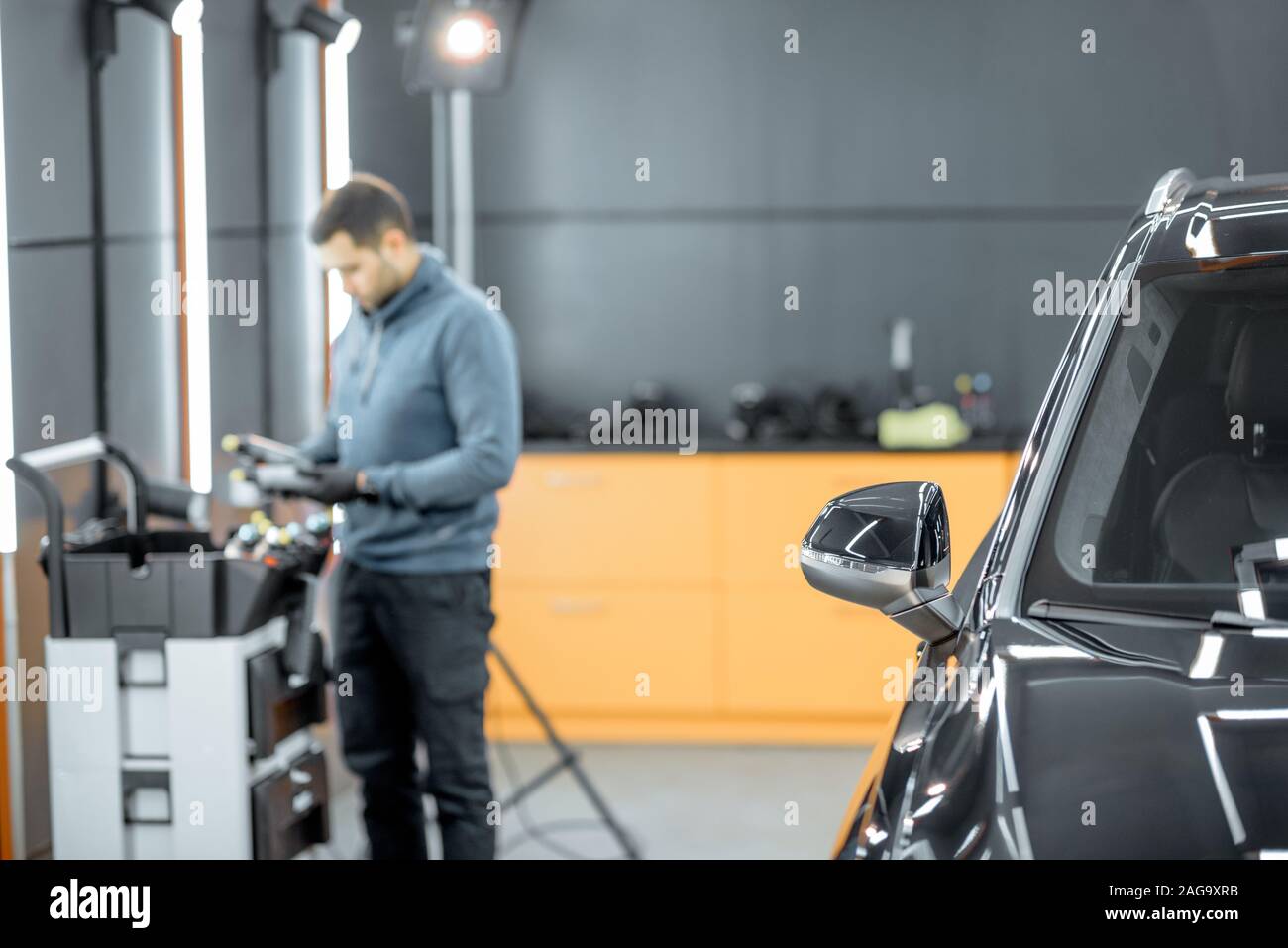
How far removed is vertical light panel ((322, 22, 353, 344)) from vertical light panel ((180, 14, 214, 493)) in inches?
32.8

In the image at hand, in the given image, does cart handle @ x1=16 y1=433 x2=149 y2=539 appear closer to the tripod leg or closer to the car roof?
the tripod leg

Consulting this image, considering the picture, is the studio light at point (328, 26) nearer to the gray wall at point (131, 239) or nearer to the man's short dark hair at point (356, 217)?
the gray wall at point (131, 239)

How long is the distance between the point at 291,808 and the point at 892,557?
5.38 feet

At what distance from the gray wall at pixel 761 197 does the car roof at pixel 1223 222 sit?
3.25 metres

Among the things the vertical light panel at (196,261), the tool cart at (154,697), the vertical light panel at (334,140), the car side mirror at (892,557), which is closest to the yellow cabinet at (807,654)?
the vertical light panel at (334,140)

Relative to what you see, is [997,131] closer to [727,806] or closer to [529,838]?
[727,806]

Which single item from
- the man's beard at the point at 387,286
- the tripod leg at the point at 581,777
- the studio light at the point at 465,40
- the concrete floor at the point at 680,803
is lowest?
the concrete floor at the point at 680,803

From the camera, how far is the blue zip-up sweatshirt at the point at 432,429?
8.70 feet

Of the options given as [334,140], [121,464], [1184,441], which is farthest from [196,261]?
[1184,441]

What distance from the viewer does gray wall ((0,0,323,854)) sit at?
2.42m

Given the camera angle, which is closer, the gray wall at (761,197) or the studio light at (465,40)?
the studio light at (465,40)

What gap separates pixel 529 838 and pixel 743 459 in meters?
1.50

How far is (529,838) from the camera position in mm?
3615

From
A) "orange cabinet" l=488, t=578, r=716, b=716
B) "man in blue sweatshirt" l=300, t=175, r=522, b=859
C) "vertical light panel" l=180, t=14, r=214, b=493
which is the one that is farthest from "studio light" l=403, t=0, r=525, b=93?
"orange cabinet" l=488, t=578, r=716, b=716
